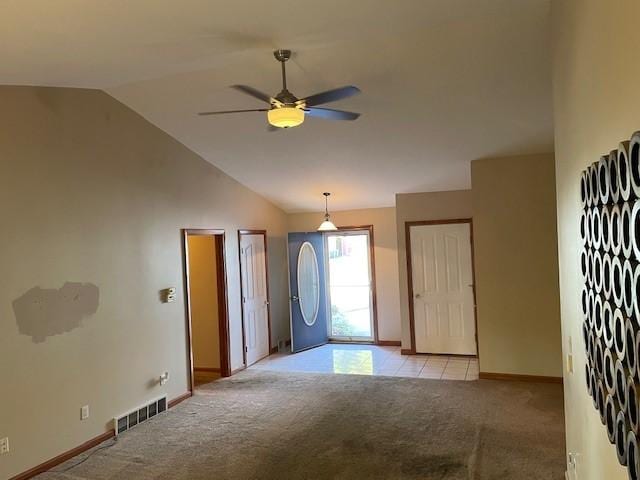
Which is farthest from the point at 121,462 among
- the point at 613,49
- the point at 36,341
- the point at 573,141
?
the point at 613,49

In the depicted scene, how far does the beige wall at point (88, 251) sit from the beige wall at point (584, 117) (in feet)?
12.7

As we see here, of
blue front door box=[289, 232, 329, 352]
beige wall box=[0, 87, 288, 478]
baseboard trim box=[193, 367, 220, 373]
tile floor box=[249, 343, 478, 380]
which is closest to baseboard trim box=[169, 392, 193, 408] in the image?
beige wall box=[0, 87, 288, 478]

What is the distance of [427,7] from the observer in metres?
2.80

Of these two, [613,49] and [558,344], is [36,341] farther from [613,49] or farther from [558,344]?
[558,344]

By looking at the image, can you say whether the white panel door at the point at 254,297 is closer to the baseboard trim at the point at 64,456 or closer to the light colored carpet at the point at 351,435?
the light colored carpet at the point at 351,435

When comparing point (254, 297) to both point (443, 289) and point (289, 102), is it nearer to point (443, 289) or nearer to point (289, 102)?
point (443, 289)

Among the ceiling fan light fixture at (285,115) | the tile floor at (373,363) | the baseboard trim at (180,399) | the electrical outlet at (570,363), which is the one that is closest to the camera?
the electrical outlet at (570,363)

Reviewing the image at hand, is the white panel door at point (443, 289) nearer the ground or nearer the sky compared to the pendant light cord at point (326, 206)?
nearer the ground

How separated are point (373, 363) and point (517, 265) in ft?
8.03

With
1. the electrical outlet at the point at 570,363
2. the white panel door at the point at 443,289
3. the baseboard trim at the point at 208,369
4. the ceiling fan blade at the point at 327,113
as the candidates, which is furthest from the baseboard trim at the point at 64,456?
the white panel door at the point at 443,289

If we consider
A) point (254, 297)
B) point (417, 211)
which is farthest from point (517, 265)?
point (254, 297)

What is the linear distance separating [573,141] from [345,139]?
132 inches

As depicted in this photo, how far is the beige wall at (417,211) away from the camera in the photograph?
736 cm

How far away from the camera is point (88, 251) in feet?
15.0
